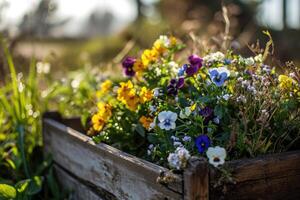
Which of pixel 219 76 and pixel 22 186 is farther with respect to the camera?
pixel 22 186

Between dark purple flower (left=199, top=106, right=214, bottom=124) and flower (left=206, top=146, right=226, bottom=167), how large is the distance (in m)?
0.28

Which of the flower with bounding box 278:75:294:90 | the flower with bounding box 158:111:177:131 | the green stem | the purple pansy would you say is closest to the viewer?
the flower with bounding box 158:111:177:131

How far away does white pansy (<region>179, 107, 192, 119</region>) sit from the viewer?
1.77 m

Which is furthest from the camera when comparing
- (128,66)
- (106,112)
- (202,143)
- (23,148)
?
(23,148)

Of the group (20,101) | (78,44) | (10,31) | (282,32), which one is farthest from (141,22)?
(20,101)

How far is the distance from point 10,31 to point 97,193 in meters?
2.13

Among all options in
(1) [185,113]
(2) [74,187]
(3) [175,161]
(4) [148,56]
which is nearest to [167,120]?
(1) [185,113]

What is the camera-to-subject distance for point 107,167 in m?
2.01

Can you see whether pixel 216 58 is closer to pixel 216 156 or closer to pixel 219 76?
pixel 219 76

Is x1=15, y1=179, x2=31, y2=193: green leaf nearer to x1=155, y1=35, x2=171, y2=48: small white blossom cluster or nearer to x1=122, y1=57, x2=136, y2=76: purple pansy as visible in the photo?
x1=122, y1=57, x2=136, y2=76: purple pansy

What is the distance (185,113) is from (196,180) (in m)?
0.39

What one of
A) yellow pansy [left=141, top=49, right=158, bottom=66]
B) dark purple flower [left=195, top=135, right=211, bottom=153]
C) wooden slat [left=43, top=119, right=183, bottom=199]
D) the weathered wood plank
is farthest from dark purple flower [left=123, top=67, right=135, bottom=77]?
dark purple flower [left=195, top=135, right=211, bottom=153]

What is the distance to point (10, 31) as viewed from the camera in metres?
3.82

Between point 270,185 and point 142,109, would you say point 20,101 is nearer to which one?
point 142,109
